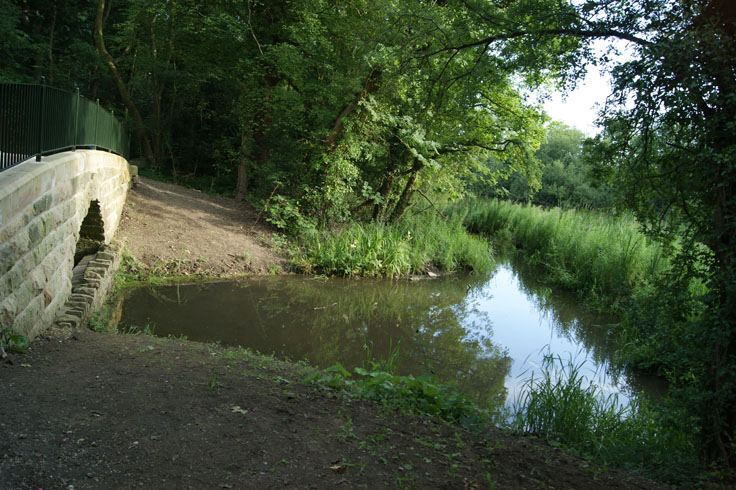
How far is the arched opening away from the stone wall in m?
1.29

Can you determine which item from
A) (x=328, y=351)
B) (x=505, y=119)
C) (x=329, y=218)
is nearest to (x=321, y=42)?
(x=329, y=218)

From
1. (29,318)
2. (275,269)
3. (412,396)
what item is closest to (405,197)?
(275,269)

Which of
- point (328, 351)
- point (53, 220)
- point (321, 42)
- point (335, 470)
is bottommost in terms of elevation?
point (328, 351)

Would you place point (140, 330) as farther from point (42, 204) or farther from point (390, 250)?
point (390, 250)

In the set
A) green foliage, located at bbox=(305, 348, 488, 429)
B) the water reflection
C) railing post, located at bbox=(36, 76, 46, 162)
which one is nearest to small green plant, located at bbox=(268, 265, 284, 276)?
the water reflection

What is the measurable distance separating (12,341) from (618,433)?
16.9ft

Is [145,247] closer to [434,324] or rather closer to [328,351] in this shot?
[328,351]

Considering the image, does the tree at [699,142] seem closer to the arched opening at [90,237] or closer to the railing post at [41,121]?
the railing post at [41,121]

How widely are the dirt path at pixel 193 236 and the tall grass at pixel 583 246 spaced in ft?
22.1

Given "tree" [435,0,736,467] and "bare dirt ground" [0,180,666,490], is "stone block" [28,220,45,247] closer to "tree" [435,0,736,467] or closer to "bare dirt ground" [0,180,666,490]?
"bare dirt ground" [0,180,666,490]

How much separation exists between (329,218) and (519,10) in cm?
898

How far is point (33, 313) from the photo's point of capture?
4.88 meters

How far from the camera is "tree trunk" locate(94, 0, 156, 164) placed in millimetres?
16781

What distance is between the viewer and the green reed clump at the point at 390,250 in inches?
460
